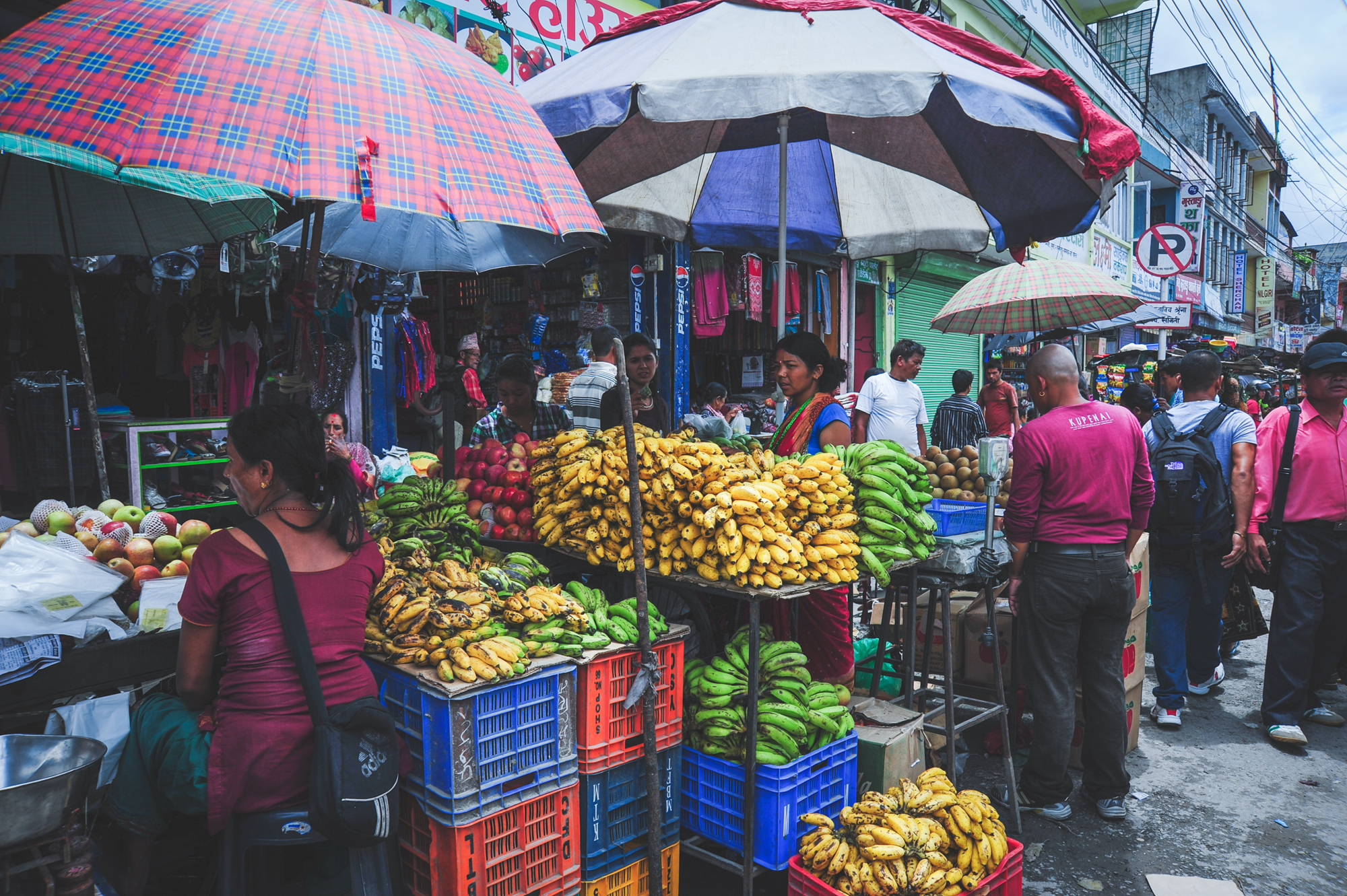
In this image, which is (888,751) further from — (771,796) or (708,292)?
(708,292)

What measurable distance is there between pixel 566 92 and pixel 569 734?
288cm

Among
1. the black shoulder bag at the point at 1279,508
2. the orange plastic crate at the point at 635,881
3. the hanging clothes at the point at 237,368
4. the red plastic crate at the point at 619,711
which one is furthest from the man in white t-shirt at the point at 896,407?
the hanging clothes at the point at 237,368

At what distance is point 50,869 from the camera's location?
2490mm

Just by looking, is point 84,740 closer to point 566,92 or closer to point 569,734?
point 569,734

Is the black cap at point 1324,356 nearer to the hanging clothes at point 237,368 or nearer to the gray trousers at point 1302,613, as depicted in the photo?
the gray trousers at point 1302,613

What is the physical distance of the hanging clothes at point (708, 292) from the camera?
33.3 feet

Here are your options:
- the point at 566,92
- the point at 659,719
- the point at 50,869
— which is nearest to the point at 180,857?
the point at 50,869

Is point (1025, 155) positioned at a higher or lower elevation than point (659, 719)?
higher

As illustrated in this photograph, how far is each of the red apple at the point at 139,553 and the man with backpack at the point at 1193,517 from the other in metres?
6.21

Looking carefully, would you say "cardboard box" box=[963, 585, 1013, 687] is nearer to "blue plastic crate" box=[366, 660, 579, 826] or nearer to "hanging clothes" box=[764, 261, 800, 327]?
"blue plastic crate" box=[366, 660, 579, 826]

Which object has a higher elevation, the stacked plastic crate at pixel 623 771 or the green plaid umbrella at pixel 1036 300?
the green plaid umbrella at pixel 1036 300

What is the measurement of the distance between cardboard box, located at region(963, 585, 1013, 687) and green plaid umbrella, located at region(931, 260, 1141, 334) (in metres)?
3.35

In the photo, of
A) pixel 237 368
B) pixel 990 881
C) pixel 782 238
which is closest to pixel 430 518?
pixel 782 238

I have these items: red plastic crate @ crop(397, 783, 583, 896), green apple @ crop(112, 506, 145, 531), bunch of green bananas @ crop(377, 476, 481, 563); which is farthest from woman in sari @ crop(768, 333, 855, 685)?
green apple @ crop(112, 506, 145, 531)
